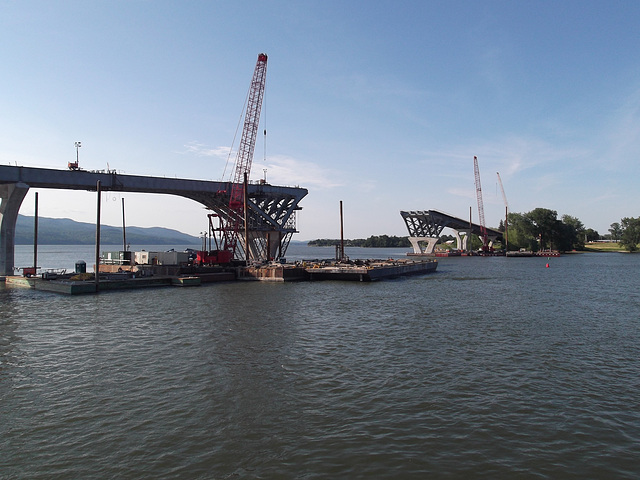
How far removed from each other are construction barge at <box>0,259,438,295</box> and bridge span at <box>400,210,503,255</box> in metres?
107

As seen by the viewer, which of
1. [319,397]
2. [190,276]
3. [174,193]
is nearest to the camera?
[319,397]

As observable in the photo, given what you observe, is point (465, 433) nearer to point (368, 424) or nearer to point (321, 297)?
point (368, 424)

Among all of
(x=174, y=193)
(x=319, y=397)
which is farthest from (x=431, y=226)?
(x=319, y=397)

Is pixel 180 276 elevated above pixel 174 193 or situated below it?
below

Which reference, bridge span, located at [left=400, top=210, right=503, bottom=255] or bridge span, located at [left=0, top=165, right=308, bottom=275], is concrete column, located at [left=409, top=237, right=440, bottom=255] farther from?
bridge span, located at [left=0, top=165, right=308, bottom=275]

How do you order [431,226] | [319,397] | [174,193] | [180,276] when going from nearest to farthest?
[319,397] < [180,276] < [174,193] < [431,226]

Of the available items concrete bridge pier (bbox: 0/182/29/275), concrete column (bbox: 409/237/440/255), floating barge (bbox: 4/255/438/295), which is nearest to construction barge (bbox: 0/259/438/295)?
floating barge (bbox: 4/255/438/295)

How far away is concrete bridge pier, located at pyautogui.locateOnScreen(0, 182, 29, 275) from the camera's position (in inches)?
2357

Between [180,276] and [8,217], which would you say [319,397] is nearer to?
[180,276]

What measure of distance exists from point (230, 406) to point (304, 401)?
2336 mm

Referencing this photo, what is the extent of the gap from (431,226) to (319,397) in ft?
563

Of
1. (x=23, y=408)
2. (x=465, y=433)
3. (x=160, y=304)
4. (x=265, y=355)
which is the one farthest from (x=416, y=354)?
(x=160, y=304)

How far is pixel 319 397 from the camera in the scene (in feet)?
48.3

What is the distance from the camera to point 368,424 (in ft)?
41.0
